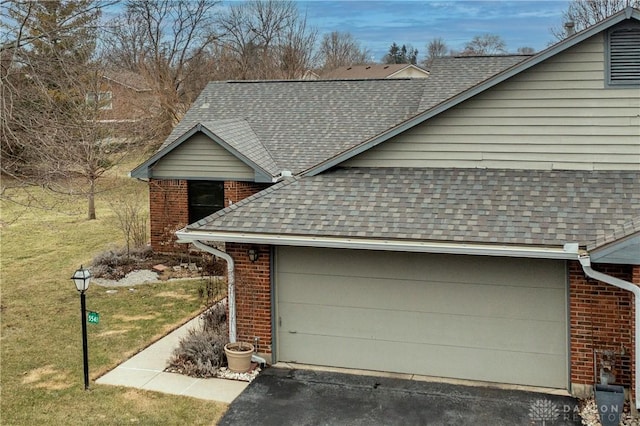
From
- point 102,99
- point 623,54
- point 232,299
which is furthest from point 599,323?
point 102,99

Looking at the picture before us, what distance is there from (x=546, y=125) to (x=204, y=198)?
10.4 meters

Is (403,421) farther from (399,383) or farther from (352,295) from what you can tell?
(352,295)

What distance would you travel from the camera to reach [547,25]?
151 feet

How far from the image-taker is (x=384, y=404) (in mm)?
9227

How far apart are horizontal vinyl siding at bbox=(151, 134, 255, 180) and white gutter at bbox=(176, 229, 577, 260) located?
6847 millimetres

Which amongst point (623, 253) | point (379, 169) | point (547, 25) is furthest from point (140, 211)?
point (547, 25)

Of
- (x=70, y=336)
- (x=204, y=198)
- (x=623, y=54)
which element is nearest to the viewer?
(x=623, y=54)

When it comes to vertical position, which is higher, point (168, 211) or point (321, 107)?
point (321, 107)

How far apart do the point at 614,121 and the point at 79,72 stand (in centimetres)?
1192

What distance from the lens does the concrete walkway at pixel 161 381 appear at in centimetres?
973

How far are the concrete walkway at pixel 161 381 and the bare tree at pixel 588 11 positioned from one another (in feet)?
99.1

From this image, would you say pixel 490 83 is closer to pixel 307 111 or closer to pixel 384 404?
pixel 384 404

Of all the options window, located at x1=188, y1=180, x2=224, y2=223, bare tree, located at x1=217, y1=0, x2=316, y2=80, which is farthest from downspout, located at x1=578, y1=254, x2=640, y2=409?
→ bare tree, located at x1=217, y1=0, x2=316, y2=80

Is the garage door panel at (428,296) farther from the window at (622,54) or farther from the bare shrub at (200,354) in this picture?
the window at (622,54)
